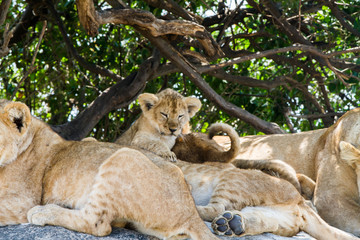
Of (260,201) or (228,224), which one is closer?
(228,224)

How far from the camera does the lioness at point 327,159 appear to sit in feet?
19.0

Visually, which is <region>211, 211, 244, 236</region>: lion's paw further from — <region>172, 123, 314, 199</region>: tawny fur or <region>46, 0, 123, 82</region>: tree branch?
<region>46, 0, 123, 82</region>: tree branch

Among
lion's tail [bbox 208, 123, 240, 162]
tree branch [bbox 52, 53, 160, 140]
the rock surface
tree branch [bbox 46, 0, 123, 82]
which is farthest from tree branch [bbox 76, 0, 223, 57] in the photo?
the rock surface

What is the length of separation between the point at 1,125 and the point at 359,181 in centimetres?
364

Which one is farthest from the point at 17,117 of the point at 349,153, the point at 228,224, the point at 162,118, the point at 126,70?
the point at 126,70

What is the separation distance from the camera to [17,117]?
416 centimetres

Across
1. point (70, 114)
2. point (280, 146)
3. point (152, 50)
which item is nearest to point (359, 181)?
point (280, 146)

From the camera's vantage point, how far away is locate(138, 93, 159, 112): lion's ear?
645 cm

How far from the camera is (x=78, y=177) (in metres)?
4.10

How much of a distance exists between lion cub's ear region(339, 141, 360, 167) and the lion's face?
3.22 m

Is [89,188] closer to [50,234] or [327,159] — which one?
[50,234]

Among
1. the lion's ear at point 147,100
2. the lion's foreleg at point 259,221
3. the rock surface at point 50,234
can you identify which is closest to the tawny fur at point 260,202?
the lion's foreleg at point 259,221

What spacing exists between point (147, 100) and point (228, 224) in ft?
8.64

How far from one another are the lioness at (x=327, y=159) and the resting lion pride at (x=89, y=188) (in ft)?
4.56
